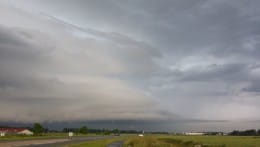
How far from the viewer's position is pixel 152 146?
86438 mm

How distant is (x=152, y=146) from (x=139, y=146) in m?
3.30

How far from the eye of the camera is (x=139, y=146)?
8800 centimetres
